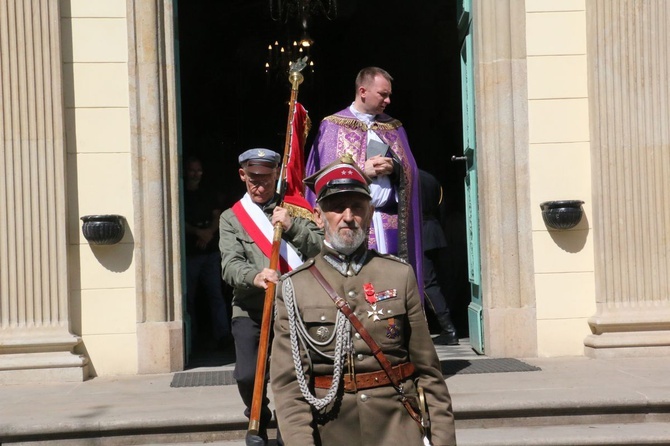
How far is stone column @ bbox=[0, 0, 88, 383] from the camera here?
829 cm

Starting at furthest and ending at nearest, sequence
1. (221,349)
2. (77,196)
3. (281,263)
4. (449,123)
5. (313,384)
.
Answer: (449,123) < (221,349) < (77,196) < (281,263) < (313,384)

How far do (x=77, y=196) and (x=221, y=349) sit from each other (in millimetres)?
2306

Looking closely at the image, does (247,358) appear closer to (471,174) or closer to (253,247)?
(253,247)

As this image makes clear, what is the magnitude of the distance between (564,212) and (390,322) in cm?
484

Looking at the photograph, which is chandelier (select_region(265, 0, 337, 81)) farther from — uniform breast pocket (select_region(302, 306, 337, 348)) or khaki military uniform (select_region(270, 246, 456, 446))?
uniform breast pocket (select_region(302, 306, 337, 348))

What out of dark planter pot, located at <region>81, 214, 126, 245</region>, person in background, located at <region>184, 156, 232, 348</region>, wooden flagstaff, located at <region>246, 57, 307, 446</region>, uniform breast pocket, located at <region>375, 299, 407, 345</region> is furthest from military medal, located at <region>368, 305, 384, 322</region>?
person in background, located at <region>184, 156, 232, 348</region>

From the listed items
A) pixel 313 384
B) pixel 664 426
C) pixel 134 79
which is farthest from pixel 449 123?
pixel 313 384

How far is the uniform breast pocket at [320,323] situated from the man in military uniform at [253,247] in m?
1.73

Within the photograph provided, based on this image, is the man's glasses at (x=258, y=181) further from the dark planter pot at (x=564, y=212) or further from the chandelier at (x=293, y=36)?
the chandelier at (x=293, y=36)

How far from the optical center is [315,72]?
1639cm

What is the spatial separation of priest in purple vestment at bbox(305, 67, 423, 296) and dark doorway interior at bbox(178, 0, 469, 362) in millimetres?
6948

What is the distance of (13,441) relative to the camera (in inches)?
261

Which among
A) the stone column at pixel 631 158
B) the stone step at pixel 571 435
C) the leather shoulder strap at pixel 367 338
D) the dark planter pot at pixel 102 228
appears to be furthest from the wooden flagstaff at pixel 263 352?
the stone column at pixel 631 158

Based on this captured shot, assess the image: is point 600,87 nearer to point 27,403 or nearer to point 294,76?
point 294,76
